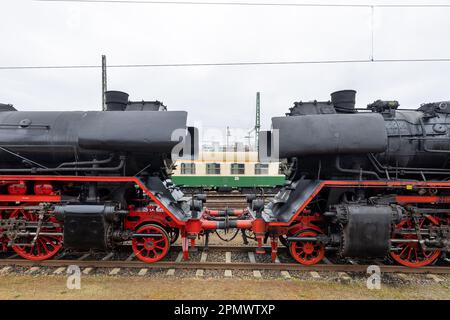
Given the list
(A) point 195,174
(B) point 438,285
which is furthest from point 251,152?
(B) point 438,285

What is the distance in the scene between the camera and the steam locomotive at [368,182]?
468cm

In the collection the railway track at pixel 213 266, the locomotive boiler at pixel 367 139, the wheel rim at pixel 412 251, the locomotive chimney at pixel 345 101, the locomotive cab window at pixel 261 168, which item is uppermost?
the locomotive chimney at pixel 345 101

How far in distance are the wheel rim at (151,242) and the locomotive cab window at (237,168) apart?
1029cm

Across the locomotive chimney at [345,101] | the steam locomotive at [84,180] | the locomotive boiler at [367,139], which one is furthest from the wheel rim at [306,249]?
the locomotive chimney at [345,101]

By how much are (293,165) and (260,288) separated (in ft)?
9.59

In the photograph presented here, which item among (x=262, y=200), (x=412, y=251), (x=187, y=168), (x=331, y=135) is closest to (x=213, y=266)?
(x=262, y=200)

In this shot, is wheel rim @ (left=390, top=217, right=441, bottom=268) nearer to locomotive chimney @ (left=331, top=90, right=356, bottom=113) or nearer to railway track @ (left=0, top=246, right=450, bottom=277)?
railway track @ (left=0, top=246, right=450, bottom=277)

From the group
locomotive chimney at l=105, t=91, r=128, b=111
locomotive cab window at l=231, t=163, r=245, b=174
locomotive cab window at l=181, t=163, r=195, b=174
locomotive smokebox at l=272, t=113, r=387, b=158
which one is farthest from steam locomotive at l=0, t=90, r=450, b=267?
locomotive cab window at l=231, t=163, r=245, b=174

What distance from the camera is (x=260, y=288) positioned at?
4.40 m

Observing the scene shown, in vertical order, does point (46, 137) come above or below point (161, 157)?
above

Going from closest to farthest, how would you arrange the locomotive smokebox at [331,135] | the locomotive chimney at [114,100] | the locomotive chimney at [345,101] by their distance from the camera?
the locomotive smokebox at [331,135]
the locomotive chimney at [345,101]
the locomotive chimney at [114,100]

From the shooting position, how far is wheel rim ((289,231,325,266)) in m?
5.20

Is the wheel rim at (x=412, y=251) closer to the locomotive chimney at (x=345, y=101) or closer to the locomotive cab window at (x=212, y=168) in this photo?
the locomotive chimney at (x=345, y=101)
